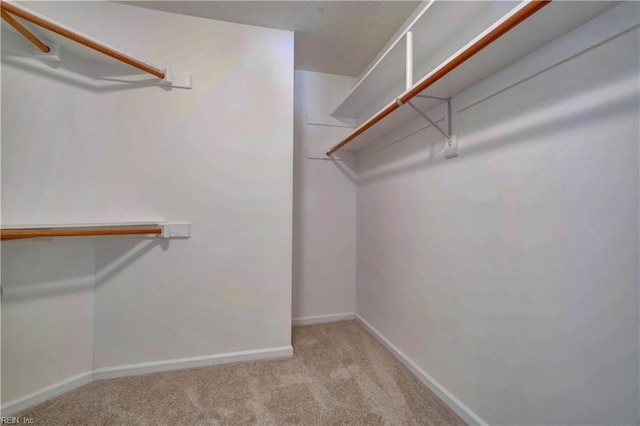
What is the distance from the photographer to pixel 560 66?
0.94 meters

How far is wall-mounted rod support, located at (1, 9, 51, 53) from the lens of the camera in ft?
3.89

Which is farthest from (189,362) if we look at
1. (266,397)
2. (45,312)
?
(45,312)

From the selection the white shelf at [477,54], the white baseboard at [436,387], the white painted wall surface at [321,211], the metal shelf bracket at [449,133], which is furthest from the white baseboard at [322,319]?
the metal shelf bracket at [449,133]

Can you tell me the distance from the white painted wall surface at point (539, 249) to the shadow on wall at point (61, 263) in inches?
72.3

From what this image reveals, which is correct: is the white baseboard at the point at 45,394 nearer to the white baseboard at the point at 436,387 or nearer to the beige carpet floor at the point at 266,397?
the beige carpet floor at the point at 266,397

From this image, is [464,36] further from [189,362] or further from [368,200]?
[189,362]

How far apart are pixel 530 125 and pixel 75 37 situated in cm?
220

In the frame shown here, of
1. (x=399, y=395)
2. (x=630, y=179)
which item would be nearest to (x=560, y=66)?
(x=630, y=179)

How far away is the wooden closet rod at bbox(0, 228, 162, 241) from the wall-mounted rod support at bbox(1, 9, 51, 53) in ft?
3.17

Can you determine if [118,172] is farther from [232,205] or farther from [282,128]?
[282,128]

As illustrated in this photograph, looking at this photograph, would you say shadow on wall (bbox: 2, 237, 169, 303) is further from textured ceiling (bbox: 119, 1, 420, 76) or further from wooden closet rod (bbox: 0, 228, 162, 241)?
textured ceiling (bbox: 119, 1, 420, 76)

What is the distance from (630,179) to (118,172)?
2.43 metres

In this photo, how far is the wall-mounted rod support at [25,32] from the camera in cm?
119

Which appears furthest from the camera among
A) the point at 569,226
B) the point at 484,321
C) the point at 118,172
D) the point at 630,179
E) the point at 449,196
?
the point at 118,172
